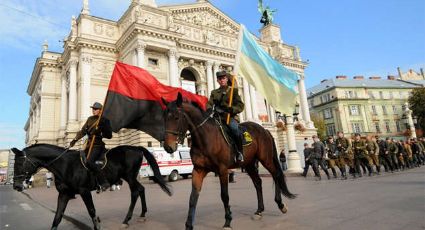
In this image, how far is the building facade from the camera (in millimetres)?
66375

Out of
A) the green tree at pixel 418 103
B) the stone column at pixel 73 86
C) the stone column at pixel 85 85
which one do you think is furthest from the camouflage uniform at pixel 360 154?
the green tree at pixel 418 103

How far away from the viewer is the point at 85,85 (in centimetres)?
3225

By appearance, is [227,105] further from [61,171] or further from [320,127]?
[320,127]

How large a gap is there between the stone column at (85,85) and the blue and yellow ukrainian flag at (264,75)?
2844 centimetres

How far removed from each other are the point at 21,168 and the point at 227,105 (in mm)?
3893

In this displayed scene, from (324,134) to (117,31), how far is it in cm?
5064

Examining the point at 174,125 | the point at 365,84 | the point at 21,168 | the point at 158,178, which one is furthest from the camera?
the point at 365,84

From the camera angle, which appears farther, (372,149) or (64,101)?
(64,101)

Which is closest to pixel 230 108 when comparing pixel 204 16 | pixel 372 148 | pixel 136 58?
pixel 372 148

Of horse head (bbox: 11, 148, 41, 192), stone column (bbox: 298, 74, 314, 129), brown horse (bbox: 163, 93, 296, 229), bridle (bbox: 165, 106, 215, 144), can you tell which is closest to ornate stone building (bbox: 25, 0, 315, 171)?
stone column (bbox: 298, 74, 314, 129)

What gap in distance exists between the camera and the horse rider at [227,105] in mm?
5535

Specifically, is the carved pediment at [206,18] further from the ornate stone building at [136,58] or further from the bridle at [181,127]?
the bridle at [181,127]

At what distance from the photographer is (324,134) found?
6838cm

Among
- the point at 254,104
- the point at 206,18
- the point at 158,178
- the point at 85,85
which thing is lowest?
the point at 158,178
